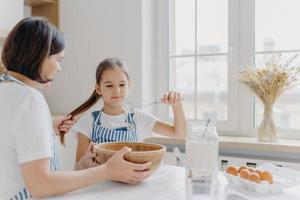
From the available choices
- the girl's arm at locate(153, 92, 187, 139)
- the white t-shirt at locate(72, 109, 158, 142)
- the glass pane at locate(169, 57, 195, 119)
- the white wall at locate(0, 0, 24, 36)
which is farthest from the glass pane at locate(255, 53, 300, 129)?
the white wall at locate(0, 0, 24, 36)

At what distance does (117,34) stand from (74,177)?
153cm

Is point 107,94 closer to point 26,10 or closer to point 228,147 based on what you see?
point 228,147

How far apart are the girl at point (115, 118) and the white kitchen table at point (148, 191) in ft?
1.44

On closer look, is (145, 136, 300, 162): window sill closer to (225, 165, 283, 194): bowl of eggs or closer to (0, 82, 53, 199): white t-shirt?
(225, 165, 283, 194): bowl of eggs

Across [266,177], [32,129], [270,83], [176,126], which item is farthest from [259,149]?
[32,129]

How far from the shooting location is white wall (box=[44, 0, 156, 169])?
224 cm

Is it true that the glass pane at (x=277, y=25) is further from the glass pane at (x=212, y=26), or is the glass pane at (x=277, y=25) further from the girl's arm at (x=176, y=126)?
the girl's arm at (x=176, y=126)

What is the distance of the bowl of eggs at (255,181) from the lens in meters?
0.93

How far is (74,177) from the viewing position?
0.92 m

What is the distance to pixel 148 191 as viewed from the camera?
973mm

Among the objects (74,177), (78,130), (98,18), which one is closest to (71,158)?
(78,130)

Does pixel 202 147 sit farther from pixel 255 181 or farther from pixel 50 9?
pixel 50 9

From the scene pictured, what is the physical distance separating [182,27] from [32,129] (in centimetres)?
160

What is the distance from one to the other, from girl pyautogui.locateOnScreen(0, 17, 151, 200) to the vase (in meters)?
1.09
